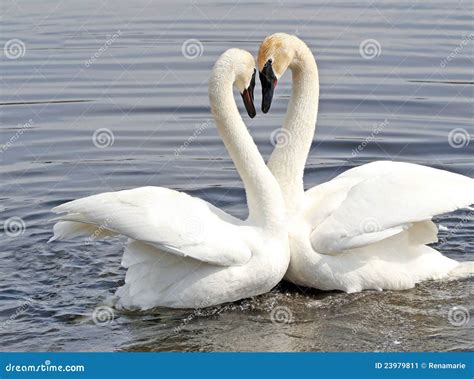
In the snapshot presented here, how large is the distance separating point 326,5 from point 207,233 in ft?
42.2

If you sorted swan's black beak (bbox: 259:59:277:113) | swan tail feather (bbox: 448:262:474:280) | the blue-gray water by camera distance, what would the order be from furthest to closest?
swan tail feather (bbox: 448:262:474:280), swan's black beak (bbox: 259:59:277:113), the blue-gray water

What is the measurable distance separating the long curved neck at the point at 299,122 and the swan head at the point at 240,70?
54cm

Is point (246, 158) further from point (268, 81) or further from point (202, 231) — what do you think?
point (202, 231)

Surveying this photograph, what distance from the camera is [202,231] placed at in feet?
27.1

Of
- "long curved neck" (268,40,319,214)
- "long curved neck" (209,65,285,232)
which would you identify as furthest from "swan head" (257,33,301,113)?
"long curved neck" (209,65,285,232)

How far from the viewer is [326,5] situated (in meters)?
20.5

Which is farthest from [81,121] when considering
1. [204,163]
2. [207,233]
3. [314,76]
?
[207,233]

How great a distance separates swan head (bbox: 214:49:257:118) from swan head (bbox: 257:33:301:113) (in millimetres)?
174

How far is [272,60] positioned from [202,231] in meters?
1.69

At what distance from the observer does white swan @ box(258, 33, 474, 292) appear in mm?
8625

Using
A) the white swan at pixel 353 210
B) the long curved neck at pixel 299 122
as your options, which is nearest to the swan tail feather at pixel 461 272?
the white swan at pixel 353 210

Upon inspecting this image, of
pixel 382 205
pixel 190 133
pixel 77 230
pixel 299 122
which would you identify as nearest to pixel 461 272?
pixel 382 205

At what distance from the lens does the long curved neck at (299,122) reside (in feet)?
30.6

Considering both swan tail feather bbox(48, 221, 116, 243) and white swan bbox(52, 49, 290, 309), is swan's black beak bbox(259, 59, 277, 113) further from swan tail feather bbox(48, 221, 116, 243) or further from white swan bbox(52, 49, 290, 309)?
swan tail feather bbox(48, 221, 116, 243)
